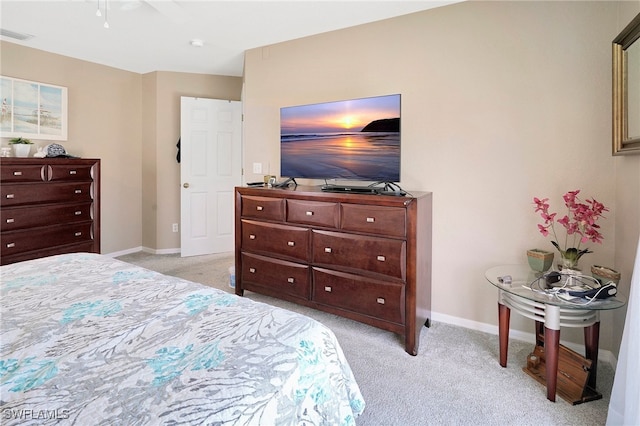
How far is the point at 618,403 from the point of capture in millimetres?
→ 1514

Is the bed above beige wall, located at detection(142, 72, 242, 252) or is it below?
below

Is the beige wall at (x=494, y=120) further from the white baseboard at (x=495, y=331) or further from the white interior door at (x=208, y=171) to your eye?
the white interior door at (x=208, y=171)

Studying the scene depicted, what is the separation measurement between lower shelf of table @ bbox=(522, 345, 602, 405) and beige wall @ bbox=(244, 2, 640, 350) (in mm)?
473

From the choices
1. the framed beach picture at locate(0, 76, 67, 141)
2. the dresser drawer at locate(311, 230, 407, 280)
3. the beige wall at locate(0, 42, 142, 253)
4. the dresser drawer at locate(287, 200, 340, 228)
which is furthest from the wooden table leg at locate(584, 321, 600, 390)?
the framed beach picture at locate(0, 76, 67, 141)

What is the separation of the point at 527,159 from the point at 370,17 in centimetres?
A: 169

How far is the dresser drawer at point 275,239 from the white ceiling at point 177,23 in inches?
69.6

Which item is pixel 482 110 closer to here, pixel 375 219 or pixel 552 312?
pixel 375 219

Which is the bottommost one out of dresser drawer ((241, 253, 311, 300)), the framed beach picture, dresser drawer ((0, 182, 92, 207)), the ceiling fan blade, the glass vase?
dresser drawer ((241, 253, 311, 300))

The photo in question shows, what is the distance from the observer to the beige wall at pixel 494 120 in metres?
2.23

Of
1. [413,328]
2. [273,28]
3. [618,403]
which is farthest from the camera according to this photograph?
[273,28]

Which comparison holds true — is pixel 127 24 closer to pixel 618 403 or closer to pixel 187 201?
pixel 187 201

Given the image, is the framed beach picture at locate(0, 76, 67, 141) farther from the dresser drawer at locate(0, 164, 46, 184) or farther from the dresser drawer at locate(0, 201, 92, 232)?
the dresser drawer at locate(0, 201, 92, 232)

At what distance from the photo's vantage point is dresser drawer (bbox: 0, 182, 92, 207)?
3.21 m

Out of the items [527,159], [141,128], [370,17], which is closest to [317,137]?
[370,17]
